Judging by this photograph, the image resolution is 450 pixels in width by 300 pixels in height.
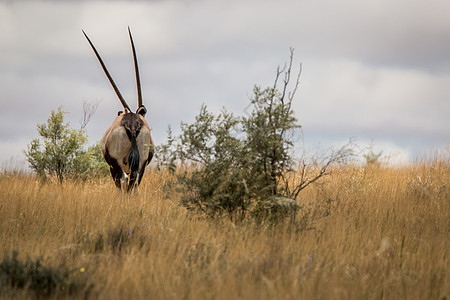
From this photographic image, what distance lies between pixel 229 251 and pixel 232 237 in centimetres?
44

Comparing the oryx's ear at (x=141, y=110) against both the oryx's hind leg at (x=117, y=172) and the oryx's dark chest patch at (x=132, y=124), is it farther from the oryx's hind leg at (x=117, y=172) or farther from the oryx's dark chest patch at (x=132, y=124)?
the oryx's hind leg at (x=117, y=172)

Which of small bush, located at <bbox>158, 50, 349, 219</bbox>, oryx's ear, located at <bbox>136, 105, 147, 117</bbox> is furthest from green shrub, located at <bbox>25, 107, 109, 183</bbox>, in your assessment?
small bush, located at <bbox>158, 50, 349, 219</bbox>

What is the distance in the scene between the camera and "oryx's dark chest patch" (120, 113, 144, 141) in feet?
29.8

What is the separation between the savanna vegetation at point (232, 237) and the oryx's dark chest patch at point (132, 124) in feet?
5.22

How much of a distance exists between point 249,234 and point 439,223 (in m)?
3.55

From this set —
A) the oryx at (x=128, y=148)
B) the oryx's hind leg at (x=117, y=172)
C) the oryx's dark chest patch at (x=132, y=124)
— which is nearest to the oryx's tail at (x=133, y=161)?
the oryx at (x=128, y=148)

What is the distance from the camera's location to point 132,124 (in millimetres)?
9141

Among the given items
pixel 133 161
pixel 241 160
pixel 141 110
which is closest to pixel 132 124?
pixel 133 161

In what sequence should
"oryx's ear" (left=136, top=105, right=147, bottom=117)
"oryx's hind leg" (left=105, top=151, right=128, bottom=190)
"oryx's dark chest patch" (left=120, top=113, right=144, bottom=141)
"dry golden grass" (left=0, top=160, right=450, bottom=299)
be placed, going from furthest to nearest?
1. "oryx's ear" (left=136, top=105, right=147, bottom=117)
2. "oryx's hind leg" (left=105, top=151, right=128, bottom=190)
3. "oryx's dark chest patch" (left=120, top=113, right=144, bottom=141)
4. "dry golden grass" (left=0, top=160, right=450, bottom=299)

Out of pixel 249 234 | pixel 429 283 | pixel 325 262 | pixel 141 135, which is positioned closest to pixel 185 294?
pixel 325 262

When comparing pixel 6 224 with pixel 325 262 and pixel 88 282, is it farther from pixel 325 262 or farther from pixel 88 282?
pixel 325 262

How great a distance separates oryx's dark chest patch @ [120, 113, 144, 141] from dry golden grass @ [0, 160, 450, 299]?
174cm

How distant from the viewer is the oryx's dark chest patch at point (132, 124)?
9.09m

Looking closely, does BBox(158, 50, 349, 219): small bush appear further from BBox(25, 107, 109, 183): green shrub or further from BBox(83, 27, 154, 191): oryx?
BBox(25, 107, 109, 183): green shrub
